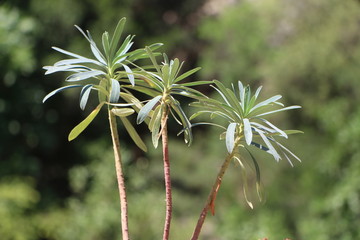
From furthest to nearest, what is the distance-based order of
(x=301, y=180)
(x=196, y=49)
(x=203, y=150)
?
(x=196, y=49)
(x=203, y=150)
(x=301, y=180)

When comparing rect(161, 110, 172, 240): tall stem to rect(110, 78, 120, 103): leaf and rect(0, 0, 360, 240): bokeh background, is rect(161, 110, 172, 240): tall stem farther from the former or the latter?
rect(0, 0, 360, 240): bokeh background

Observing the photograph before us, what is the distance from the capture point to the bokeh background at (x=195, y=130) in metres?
6.29

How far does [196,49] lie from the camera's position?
337 inches

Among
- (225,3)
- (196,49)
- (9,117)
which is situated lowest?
(9,117)

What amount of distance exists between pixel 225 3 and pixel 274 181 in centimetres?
333

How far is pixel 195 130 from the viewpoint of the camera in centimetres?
820

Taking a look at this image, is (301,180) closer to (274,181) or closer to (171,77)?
(274,181)

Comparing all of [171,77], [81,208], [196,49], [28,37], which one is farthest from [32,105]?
[171,77]

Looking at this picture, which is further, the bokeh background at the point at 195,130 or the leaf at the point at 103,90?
the bokeh background at the point at 195,130

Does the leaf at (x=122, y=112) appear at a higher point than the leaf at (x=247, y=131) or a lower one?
higher

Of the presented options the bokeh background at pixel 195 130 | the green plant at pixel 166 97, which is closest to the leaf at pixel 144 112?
the green plant at pixel 166 97

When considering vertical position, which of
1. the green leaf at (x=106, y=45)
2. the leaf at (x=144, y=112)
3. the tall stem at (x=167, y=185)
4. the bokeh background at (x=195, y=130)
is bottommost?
the tall stem at (x=167, y=185)

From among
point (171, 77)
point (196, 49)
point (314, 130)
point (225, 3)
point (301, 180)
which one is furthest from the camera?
point (225, 3)

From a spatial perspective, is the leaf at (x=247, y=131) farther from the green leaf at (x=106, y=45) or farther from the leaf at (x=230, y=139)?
the green leaf at (x=106, y=45)
